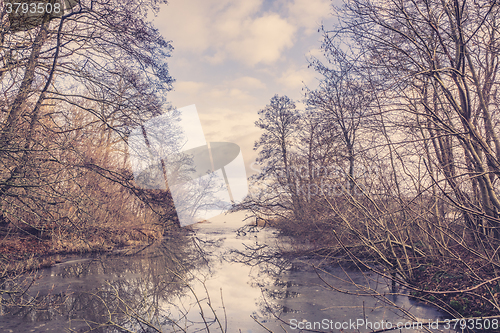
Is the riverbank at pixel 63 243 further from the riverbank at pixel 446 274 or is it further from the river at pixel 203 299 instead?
the riverbank at pixel 446 274

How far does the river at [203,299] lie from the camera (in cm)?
532

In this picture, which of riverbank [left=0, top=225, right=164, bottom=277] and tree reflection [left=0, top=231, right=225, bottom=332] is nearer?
tree reflection [left=0, top=231, right=225, bottom=332]

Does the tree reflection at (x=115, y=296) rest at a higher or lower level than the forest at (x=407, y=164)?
lower

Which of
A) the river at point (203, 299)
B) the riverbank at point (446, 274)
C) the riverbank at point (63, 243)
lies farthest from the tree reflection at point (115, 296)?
the riverbank at point (446, 274)

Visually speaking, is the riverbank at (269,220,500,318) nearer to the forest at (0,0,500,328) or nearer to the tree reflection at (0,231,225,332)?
the forest at (0,0,500,328)

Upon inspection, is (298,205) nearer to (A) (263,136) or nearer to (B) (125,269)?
(B) (125,269)

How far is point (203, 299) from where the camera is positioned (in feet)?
20.2

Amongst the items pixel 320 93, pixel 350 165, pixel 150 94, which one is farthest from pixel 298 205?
pixel 150 94

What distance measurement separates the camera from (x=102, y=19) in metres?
7.20

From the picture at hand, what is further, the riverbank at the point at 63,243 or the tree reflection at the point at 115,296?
the riverbank at the point at 63,243

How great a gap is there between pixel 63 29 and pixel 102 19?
1.57 metres

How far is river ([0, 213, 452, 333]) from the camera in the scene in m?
5.32

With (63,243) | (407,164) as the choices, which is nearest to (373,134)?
(407,164)

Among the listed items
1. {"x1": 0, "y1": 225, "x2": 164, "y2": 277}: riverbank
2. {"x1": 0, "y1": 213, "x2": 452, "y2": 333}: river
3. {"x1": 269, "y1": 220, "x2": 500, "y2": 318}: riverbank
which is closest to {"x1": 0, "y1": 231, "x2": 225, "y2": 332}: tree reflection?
{"x1": 0, "y1": 213, "x2": 452, "y2": 333}: river
